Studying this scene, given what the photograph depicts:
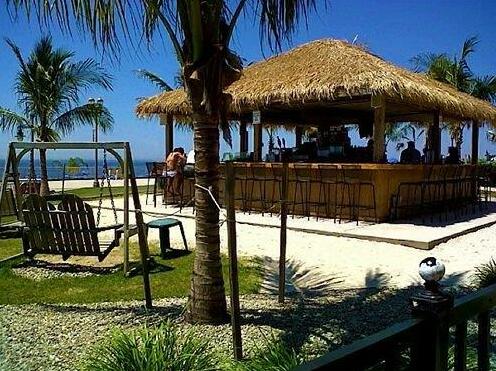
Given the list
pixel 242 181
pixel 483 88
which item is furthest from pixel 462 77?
pixel 242 181

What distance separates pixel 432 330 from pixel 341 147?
11.7 metres

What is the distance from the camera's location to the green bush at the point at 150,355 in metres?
3.11

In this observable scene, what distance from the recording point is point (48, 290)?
612 centimetres

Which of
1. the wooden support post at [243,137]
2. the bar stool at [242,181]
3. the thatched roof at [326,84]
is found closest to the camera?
the thatched roof at [326,84]

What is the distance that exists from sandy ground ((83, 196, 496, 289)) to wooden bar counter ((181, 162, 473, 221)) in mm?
895

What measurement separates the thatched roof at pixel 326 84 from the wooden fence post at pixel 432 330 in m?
9.12

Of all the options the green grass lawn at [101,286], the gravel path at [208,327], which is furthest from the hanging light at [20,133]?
the gravel path at [208,327]

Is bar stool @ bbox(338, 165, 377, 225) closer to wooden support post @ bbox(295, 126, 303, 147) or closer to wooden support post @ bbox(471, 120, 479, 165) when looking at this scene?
wooden support post @ bbox(471, 120, 479, 165)

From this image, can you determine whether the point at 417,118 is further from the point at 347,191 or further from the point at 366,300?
the point at 366,300

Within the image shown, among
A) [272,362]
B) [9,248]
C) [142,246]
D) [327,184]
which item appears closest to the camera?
[272,362]

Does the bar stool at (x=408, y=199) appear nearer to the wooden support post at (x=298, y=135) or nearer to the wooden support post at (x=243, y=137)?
the wooden support post at (x=243, y=137)

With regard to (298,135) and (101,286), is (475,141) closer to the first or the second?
(298,135)

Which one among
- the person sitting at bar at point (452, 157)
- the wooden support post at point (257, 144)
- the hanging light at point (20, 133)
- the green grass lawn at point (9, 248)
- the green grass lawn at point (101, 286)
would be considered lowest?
the green grass lawn at point (9, 248)

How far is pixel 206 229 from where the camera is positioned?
14.7 feet
